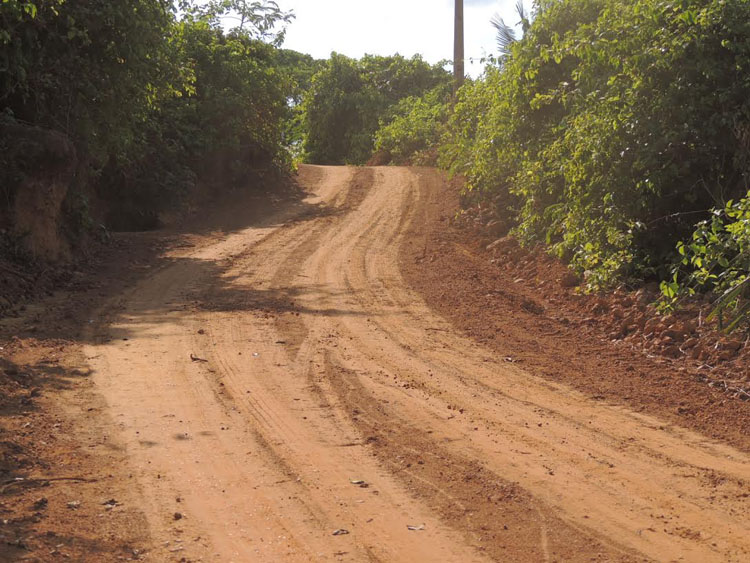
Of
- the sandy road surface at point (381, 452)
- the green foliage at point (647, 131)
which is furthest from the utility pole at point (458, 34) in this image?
the sandy road surface at point (381, 452)

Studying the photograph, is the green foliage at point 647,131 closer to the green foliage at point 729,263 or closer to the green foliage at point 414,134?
the green foliage at point 729,263

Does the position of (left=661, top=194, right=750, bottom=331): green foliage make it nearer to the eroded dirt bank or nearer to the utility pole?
the eroded dirt bank

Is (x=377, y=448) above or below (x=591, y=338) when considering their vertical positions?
below

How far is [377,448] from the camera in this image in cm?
542

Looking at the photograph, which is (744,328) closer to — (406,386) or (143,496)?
(406,386)

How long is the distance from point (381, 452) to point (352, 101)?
102ft

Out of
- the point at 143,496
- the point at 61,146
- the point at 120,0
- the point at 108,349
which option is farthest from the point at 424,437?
the point at 120,0

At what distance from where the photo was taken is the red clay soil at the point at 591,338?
670 cm

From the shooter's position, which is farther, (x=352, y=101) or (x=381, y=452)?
(x=352, y=101)

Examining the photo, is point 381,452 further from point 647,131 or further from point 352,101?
point 352,101

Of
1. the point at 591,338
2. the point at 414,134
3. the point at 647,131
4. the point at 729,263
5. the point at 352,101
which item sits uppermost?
the point at 352,101

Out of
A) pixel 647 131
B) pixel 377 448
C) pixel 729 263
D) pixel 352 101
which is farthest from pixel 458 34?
pixel 377 448

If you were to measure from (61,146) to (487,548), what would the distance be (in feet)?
32.8

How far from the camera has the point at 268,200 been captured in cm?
2053
